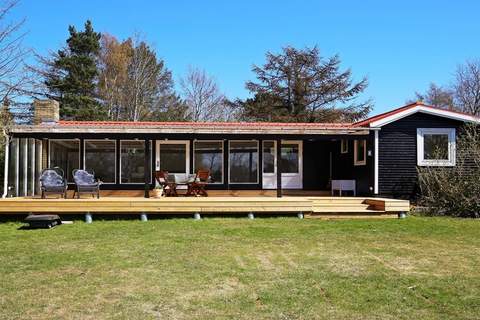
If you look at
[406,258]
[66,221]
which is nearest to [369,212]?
[406,258]

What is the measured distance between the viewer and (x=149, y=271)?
653 cm

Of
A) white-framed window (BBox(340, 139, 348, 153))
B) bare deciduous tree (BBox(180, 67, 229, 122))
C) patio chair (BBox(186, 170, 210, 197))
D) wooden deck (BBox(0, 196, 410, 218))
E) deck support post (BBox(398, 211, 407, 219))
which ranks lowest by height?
deck support post (BBox(398, 211, 407, 219))

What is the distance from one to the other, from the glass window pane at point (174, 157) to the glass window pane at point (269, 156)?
2.55m

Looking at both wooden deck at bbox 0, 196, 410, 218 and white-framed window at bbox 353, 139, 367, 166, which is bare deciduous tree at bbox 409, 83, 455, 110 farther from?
wooden deck at bbox 0, 196, 410, 218

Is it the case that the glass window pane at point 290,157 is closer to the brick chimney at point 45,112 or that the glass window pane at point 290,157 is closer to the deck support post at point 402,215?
the deck support post at point 402,215

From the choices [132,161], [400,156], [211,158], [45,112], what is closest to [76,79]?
[45,112]

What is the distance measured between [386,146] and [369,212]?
112 inches

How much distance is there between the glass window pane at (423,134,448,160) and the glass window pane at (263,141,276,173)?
459cm

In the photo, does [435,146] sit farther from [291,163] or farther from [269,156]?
[269,156]

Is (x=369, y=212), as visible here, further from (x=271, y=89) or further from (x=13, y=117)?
(x=271, y=89)

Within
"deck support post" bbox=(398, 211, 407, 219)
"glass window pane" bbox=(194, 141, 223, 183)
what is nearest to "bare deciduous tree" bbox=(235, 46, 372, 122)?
"glass window pane" bbox=(194, 141, 223, 183)

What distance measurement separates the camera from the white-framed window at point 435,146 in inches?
575

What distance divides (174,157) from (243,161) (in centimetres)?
219

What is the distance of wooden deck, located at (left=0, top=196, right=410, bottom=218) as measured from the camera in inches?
458
